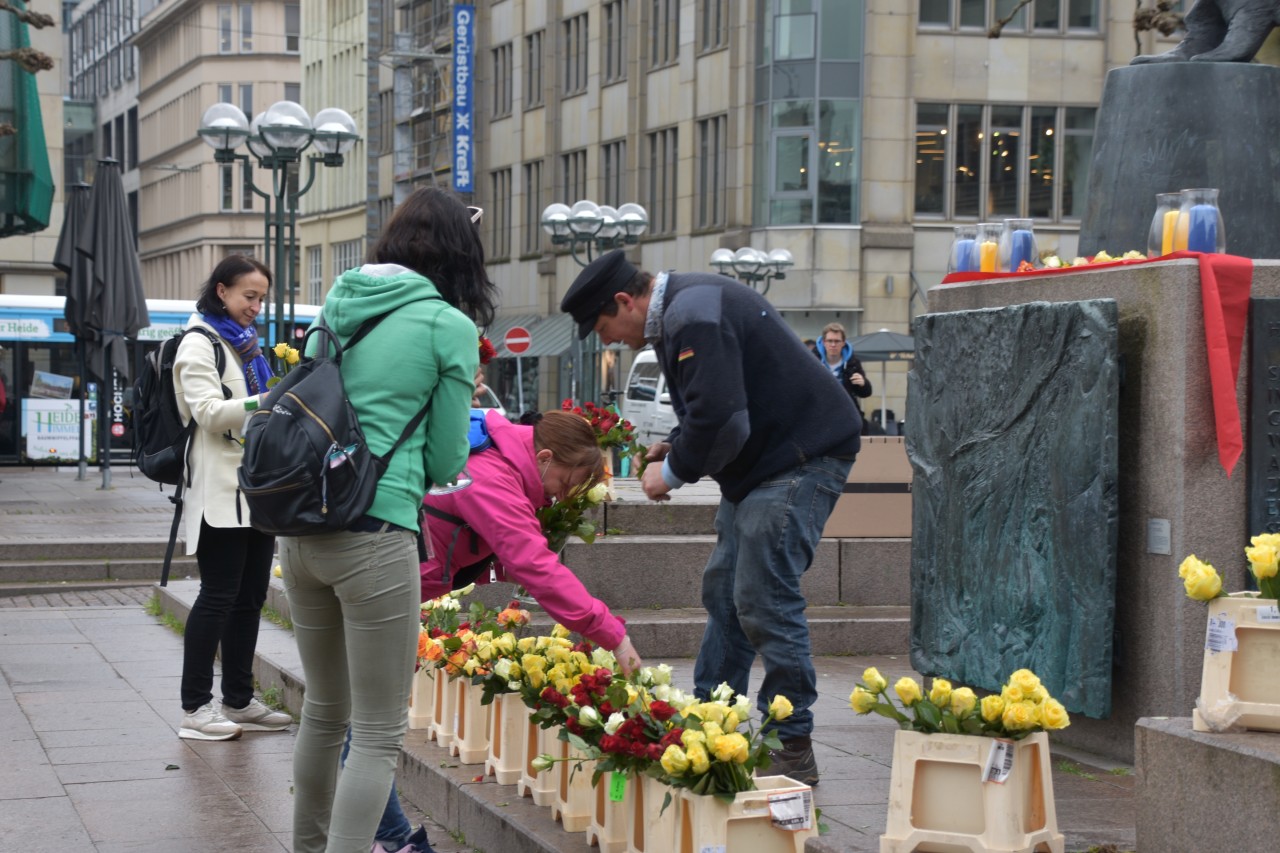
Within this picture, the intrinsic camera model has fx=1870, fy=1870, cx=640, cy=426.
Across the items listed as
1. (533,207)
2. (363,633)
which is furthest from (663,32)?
(363,633)

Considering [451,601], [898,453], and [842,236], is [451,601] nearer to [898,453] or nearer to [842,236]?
Result: [898,453]

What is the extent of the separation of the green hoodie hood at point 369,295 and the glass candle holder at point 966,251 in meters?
3.29

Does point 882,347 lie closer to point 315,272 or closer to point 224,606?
point 224,606

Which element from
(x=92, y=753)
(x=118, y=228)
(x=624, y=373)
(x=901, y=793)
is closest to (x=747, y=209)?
(x=624, y=373)

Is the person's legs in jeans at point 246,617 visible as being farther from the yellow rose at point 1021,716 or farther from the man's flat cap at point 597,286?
the yellow rose at point 1021,716

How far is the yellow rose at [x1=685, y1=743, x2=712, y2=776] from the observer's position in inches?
175

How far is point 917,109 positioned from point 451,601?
35.6 m

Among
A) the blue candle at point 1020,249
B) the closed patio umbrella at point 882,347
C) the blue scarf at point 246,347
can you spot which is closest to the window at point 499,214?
the closed patio umbrella at point 882,347

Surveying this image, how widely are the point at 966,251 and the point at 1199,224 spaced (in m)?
1.24

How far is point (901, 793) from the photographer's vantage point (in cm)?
448

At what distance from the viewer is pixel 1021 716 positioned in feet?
14.3

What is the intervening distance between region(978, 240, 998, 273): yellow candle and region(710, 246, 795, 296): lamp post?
28952mm

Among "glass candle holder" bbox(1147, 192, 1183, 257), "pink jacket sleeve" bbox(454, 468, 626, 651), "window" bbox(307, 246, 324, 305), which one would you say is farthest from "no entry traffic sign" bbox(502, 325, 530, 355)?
"window" bbox(307, 246, 324, 305)

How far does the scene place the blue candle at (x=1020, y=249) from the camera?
23.6 ft
